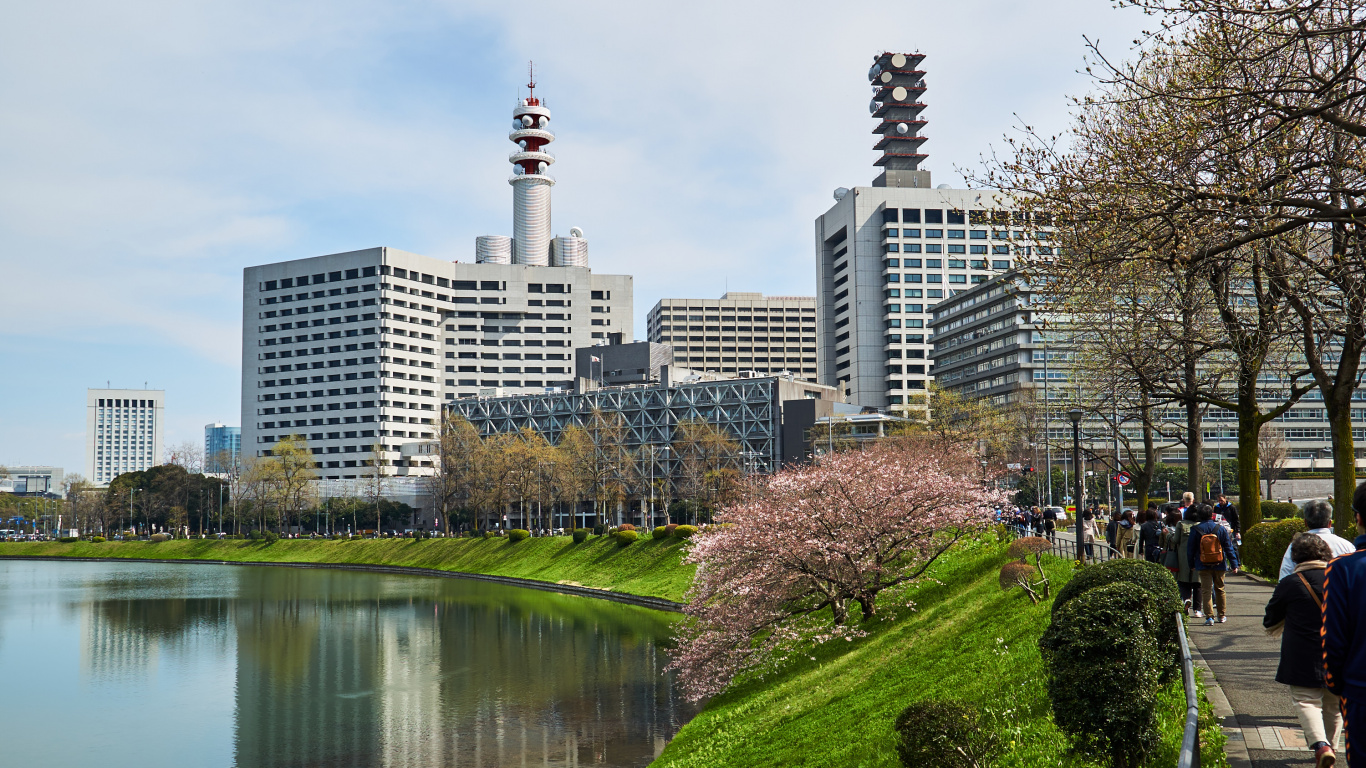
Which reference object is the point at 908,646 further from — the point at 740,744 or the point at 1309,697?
the point at 1309,697

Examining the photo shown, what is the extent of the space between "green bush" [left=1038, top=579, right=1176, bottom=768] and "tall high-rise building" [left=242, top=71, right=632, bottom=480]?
159 meters

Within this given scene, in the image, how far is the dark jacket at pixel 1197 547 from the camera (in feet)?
57.5

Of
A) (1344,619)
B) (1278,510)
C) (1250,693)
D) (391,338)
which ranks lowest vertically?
(1278,510)

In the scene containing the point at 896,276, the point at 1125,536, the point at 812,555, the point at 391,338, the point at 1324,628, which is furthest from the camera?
the point at 391,338

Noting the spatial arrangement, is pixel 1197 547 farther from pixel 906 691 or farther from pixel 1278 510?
pixel 1278 510

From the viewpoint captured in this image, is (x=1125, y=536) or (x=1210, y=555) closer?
(x=1210, y=555)

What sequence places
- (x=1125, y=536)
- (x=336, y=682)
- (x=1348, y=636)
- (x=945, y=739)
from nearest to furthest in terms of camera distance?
(x=1348, y=636) < (x=945, y=739) < (x=1125, y=536) < (x=336, y=682)

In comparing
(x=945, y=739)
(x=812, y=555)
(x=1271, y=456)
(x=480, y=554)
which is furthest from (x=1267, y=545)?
(x=1271, y=456)

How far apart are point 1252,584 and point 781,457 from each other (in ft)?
290

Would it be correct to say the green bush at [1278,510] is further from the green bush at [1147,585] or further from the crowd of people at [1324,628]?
the crowd of people at [1324,628]

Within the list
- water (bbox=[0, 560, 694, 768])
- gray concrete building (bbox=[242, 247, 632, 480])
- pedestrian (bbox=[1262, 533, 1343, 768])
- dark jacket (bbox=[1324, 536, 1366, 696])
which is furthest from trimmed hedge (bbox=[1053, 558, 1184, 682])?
gray concrete building (bbox=[242, 247, 632, 480])

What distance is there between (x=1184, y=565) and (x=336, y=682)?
3002cm

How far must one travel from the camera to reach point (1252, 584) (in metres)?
24.2

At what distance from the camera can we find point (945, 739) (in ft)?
41.1
